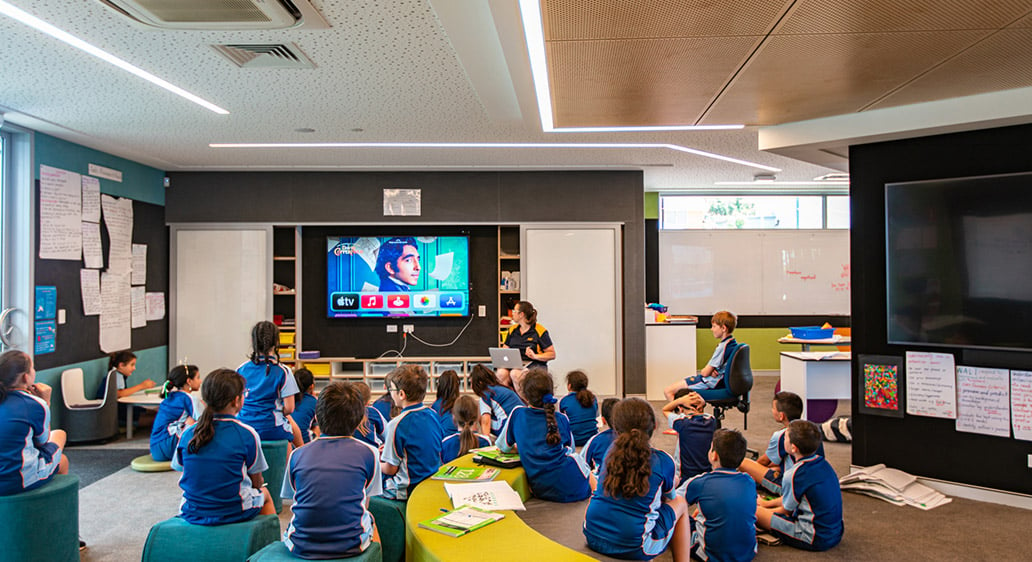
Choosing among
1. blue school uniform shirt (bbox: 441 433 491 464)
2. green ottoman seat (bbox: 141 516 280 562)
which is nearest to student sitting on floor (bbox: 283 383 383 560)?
green ottoman seat (bbox: 141 516 280 562)

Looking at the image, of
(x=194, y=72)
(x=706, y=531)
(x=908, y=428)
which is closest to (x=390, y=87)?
(x=194, y=72)

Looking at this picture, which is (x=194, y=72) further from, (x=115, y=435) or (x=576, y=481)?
(x=115, y=435)

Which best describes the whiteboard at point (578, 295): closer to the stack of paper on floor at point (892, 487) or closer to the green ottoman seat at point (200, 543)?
the stack of paper on floor at point (892, 487)

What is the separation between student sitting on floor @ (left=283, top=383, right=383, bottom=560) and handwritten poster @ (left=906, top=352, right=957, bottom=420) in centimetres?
389

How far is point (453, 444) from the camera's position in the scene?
414 centimetres

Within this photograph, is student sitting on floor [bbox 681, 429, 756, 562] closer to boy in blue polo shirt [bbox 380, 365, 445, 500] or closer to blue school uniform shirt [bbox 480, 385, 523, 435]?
boy in blue polo shirt [bbox 380, 365, 445, 500]

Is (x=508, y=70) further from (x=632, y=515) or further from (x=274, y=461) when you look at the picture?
(x=274, y=461)

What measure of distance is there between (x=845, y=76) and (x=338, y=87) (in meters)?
3.11

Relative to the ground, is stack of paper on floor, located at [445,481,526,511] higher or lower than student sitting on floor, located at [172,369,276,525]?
lower

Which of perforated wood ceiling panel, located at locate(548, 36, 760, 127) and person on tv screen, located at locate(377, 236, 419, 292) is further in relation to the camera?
person on tv screen, located at locate(377, 236, 419, 292)

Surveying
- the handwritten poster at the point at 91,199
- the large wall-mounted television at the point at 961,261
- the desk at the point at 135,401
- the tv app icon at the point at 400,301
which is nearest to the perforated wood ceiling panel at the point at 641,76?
the large wall-mounted television at the point at 961,261

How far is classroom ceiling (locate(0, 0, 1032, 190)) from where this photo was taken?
10.1 ft

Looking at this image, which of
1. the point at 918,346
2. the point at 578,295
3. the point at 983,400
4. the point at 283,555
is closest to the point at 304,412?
the point at 283,555

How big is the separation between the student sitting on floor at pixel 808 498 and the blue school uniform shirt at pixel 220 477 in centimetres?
268
